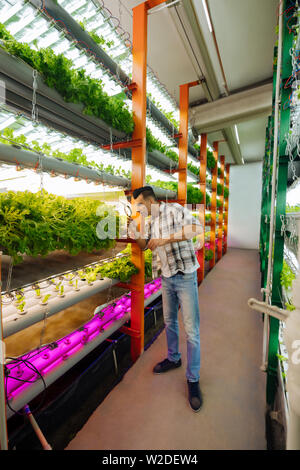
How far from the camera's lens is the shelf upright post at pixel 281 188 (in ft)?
5.08

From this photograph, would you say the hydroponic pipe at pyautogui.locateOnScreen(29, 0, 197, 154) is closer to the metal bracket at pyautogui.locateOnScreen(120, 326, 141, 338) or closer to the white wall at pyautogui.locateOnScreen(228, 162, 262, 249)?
the metal bracket at pyautogui.locateOnScreen(120, 326, 141, 338)

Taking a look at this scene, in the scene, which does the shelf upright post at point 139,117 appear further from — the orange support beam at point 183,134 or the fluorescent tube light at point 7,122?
the orange support beam at point 183,134

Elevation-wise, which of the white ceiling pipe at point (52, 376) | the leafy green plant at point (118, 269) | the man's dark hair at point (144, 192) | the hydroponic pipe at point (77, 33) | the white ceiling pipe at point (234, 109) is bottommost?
the white ceiling pipe at point (52, 376)

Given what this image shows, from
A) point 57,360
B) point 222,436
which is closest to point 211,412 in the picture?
point 222,436

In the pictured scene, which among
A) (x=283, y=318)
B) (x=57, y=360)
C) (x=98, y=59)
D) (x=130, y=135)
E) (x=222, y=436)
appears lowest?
(x=222, y=436)

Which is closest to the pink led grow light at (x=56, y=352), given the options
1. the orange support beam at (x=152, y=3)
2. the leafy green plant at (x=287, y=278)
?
the leafy green plant at (x=287, y=278)

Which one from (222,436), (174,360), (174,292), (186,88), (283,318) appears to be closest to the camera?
(283,318)

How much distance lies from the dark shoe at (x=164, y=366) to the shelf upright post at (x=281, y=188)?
887 millimetres

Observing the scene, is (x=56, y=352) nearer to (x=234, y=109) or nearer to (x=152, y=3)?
(x=152, y=3)

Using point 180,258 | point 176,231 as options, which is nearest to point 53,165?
point 176,231

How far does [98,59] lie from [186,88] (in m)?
2.21

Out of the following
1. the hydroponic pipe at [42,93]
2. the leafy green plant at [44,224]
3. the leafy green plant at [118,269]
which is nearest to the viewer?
the leafy green plant at [44,224]
